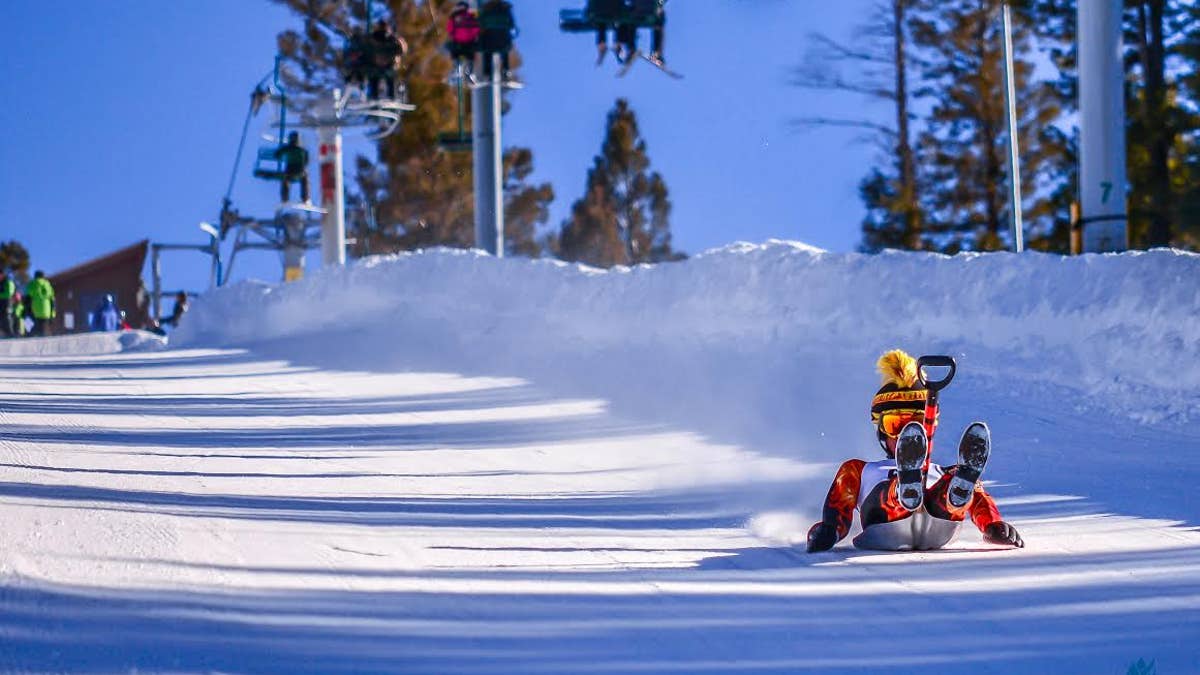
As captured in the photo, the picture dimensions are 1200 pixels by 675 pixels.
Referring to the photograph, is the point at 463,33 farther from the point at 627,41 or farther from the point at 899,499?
the point at 899,499

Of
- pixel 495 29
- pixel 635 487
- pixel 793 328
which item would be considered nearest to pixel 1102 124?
pixel 793 328

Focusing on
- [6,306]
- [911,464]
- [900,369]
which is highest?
[6,306]

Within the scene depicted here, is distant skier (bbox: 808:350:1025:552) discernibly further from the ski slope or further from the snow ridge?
the snow ridge

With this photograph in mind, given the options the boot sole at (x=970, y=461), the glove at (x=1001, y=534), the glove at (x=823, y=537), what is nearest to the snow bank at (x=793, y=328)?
the glove at (x=1001, y=534)

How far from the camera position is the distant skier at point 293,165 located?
31.7 meters

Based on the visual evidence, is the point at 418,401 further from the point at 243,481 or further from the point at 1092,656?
the point at 1092,656

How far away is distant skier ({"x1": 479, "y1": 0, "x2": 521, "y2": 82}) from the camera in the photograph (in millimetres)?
20391

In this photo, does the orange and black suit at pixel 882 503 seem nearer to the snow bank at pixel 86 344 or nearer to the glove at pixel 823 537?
the glove at pixel 823 537

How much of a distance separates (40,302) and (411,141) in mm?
21270

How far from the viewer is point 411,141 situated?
51281 mm

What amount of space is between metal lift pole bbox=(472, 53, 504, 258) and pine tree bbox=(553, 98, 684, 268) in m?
29.8

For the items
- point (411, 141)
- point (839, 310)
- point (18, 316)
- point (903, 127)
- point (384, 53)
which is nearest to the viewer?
point (839, 310)

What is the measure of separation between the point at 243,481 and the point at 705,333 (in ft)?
26.6

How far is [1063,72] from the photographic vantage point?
119 feet
